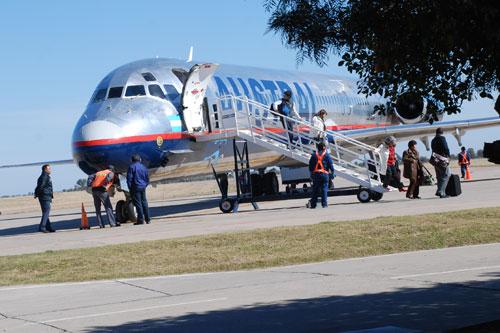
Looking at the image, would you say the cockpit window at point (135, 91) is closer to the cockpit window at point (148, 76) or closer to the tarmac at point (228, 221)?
the cockpit window at point (148, 76)

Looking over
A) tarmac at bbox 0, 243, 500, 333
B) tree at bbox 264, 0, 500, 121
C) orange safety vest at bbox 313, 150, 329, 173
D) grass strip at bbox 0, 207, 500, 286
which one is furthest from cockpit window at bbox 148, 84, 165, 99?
tree at bbox 264, 0, 500, 121

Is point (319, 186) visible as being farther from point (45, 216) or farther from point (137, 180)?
point (45, 216)

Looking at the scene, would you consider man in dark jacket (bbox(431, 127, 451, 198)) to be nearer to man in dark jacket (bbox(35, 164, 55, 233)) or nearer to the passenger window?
the passenger window

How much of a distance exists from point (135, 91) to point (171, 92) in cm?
99

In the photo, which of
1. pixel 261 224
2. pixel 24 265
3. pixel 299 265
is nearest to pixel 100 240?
pixel 261 224

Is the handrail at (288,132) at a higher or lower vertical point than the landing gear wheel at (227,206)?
higher

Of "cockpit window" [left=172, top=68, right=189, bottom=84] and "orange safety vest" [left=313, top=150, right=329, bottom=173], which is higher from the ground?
"cockpit window" [left=172, top=68, right=189, bottom=84]

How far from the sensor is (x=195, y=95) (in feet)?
86.4

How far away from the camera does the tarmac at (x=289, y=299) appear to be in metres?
9.48

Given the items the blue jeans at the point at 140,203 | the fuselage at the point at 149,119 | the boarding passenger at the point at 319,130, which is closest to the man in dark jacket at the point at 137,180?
the blue jeans at the point at 140,203

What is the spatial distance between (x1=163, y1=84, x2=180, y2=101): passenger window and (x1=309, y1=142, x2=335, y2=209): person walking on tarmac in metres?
3.96

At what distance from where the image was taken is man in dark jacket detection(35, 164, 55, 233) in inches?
981

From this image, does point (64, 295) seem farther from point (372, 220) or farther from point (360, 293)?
point (372, 220)

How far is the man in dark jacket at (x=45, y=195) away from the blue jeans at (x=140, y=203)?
2.35 meters
